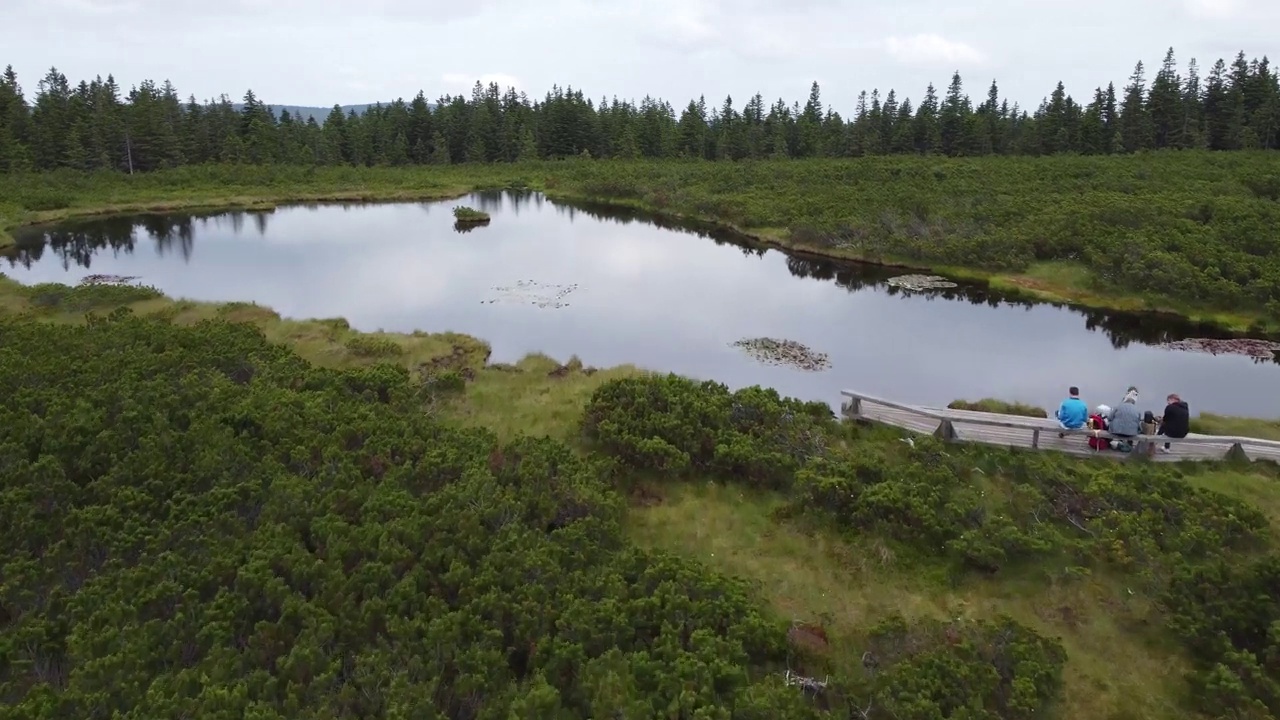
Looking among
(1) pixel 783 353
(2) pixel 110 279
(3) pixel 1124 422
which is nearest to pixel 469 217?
(2) pixel 110 279

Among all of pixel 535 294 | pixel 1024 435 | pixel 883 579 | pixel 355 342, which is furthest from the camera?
pixel 535 294

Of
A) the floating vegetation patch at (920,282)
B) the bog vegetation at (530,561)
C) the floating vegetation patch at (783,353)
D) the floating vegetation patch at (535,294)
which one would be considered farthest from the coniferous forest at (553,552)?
the floating vegetation patch at (920,282)

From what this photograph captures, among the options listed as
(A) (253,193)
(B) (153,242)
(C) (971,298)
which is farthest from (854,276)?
(A) (253,193)

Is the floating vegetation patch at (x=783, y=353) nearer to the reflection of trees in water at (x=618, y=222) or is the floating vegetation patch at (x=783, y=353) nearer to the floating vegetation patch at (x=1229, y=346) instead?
the reflection of trees in water at (x=618, y=222)

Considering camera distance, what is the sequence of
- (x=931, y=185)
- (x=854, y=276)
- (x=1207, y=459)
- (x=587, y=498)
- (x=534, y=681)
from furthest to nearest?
1. (x=931, y=185)
2. (x=854, y=276)
3. (x=1207, y=459)
4. (x=587, y=498)
5. (x=534, y=681)

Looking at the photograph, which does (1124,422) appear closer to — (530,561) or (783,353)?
(783,353)

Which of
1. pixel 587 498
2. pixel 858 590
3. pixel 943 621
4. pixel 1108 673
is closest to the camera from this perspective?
pixel 1108 673

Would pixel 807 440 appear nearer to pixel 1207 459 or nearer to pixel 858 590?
pixel 858 590
